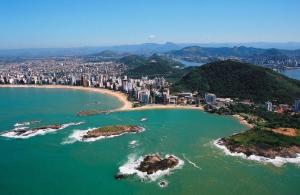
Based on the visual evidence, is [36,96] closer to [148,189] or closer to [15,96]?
[15,96]

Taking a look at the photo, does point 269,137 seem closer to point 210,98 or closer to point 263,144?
point 263,144

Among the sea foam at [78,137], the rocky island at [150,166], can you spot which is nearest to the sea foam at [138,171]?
the rocky island at [150,166]

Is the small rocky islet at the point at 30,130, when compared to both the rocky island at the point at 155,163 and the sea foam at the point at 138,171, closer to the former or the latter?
the sea foam at the point at 138,171

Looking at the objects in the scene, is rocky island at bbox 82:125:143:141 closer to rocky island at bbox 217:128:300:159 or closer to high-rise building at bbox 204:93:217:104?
rocky island at bbox 217:128:300:159

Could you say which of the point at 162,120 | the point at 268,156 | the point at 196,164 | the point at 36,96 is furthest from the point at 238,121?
the point at 36,96

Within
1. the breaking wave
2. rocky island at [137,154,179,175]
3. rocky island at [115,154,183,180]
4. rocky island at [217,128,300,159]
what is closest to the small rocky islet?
the breaking wave

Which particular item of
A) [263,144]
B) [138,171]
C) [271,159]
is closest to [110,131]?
[138,171]
